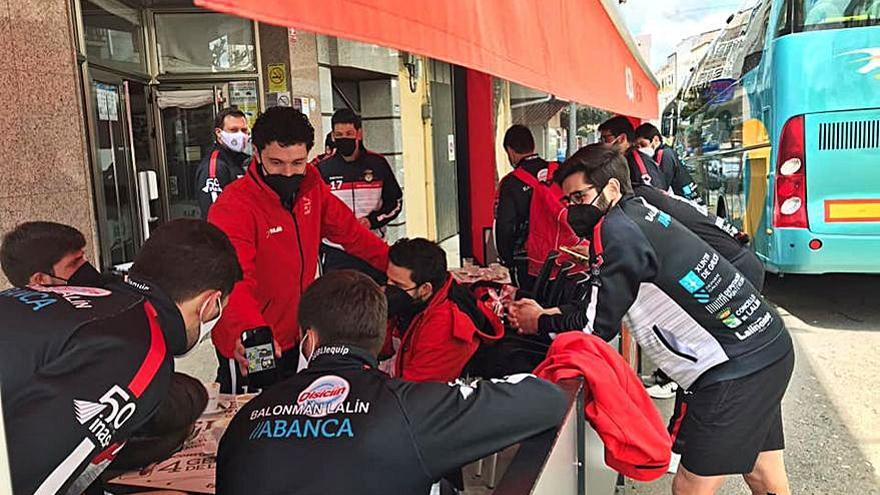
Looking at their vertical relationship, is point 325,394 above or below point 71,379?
below

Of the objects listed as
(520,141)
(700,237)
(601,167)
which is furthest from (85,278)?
(520,141)

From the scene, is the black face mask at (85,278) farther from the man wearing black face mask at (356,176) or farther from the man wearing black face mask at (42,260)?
the man wearing black face mask at (356,176)

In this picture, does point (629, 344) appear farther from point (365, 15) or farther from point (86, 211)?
point (86, 211)

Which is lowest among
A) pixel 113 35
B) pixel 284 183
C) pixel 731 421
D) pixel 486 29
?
pixel 731 421

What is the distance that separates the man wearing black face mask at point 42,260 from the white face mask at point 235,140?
2.25 metres

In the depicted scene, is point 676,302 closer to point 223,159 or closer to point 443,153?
point 223,159

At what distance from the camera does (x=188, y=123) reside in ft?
24.3

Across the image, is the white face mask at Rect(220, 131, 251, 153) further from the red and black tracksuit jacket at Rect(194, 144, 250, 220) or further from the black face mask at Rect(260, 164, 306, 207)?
the black face mask at Rect(260, 164, 306, 207)

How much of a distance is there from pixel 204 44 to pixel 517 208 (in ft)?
12.4

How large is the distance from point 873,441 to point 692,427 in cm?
231

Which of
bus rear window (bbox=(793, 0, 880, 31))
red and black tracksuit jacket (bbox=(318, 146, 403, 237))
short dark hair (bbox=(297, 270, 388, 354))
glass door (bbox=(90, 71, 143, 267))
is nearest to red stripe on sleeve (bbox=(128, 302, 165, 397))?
short dark hair (bbox=(297, 270, 388, 354))

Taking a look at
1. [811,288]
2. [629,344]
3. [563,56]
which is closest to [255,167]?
[563,56]

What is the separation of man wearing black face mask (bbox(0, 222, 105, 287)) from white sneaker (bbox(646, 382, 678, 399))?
3.68 m

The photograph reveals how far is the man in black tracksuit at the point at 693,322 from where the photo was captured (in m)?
2.65
